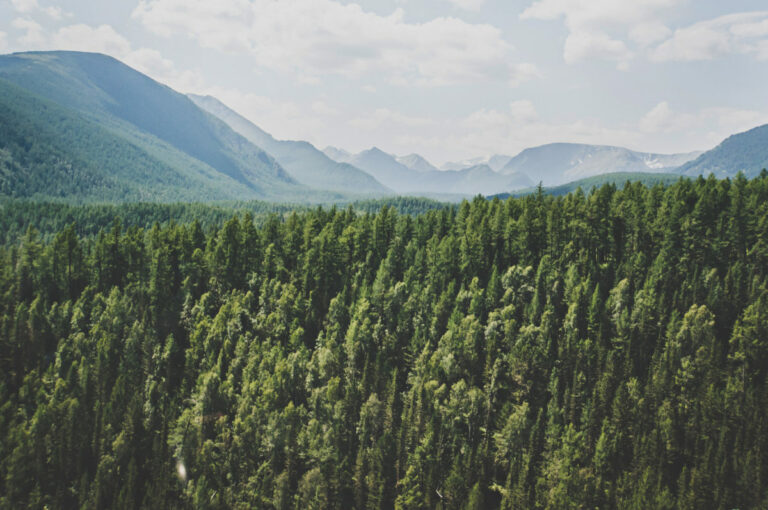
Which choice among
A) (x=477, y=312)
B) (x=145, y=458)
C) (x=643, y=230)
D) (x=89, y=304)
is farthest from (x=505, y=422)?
(x=89, y=304)

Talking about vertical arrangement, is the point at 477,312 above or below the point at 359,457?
above

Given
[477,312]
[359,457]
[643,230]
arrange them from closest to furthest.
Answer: [359,457] < [477,312] < [643,230]

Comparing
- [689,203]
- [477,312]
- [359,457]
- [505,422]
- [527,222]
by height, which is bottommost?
[359,457]

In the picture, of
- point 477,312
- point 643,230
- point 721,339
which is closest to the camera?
point 721,339

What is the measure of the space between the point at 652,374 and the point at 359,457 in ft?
178

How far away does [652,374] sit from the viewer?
272 feet

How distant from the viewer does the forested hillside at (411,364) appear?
253 feet

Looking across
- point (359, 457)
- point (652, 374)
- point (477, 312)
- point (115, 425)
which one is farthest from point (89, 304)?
point (652, 374)

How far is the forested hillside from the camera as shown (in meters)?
77.1

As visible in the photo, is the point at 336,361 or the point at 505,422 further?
the point at 336,361

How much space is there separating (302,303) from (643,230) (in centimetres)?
7782

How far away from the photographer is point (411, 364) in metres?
94.6

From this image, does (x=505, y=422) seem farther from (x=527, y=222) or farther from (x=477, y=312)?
(x=527, y=222)

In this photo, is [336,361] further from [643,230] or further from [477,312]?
[643,230]
